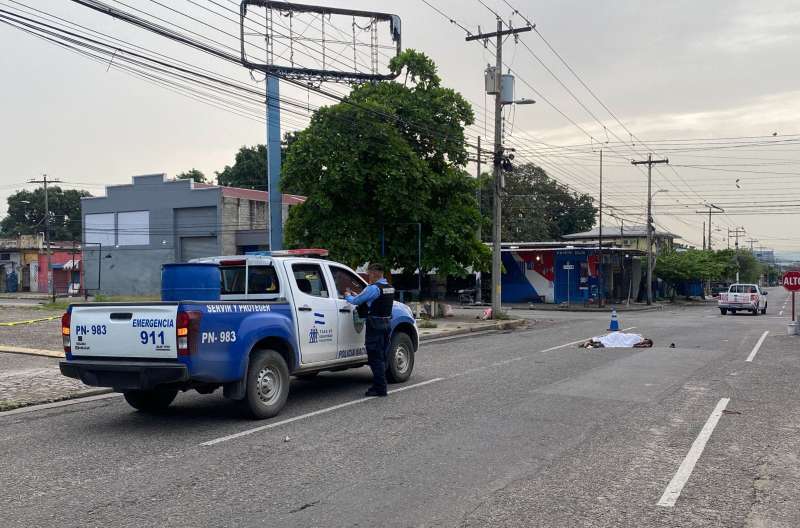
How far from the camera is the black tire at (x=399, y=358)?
432 inches

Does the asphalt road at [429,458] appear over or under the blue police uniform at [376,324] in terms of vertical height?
under

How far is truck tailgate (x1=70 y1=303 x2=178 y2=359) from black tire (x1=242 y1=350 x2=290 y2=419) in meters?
1.06

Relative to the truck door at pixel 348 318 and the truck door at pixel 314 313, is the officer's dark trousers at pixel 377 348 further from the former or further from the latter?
the truck door at pixel 314 313

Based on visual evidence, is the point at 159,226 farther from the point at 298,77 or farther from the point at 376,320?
the point at 376,320

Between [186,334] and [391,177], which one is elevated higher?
[391,177]

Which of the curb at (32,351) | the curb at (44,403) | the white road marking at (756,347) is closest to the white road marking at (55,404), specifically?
the curb at (44,403)

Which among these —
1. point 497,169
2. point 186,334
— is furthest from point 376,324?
point 497,169

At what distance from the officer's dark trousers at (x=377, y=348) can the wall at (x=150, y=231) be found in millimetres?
45456

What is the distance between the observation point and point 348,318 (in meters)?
10.3

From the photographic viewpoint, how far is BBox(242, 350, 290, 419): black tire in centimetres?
830

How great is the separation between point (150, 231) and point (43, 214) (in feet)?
135

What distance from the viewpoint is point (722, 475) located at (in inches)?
246

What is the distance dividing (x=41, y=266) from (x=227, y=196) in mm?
25267

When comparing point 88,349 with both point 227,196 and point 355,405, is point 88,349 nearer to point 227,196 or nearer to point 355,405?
point 355,405
